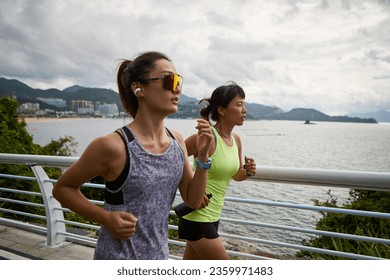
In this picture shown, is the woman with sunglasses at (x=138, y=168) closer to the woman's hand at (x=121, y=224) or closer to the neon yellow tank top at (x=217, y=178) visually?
the woman's hand at (x=121, y=224)

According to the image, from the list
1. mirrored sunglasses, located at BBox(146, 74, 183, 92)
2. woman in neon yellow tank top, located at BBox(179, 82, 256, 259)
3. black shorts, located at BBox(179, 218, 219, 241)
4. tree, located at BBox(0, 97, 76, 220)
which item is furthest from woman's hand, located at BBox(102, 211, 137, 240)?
tree, located at BBox(0, 97, 76, 220)

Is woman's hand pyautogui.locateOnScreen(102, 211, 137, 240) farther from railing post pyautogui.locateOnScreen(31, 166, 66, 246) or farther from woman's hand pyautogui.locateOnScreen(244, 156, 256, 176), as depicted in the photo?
railing post pyautogui.locateOnScreen(31, 166, 66, 246)

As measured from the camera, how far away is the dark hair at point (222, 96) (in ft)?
6.59

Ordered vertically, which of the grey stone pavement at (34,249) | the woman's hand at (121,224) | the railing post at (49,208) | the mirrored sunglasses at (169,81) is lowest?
the grey stone pavement at (34,249)

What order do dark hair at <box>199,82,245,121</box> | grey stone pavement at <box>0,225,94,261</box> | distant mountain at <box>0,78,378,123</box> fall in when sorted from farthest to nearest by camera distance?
distant mountain at <box>0,78,378,123</box> < grey stone pavement at <box>0,225,94,261</box> < dark hair at <box>199,82,245,121</box>

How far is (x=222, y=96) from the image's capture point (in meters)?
2.02

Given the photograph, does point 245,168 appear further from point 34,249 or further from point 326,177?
point 34,249

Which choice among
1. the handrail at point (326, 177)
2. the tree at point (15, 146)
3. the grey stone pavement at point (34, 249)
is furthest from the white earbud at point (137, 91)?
the tree at point (15, 146)

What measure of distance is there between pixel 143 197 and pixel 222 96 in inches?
37.7

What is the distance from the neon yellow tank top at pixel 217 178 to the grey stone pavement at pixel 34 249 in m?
1.85

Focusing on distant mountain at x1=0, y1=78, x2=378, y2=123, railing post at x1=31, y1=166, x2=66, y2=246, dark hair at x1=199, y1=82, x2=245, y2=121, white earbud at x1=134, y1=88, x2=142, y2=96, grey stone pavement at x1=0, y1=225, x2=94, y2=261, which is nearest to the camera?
white earbud at x1=134, y1=88, x2=142, y2=96

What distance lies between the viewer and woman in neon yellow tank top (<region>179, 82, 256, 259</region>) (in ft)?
6.26

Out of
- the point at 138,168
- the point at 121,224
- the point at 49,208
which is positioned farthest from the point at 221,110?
the point at 49,208

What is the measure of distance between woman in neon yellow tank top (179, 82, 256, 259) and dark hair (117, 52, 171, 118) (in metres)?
0.61
